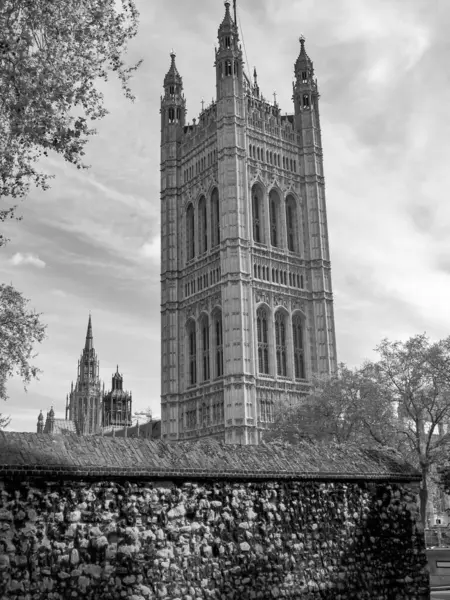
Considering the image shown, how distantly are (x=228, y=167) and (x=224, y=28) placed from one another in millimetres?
17545

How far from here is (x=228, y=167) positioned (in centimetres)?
7425

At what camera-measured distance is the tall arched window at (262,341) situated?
234 feet

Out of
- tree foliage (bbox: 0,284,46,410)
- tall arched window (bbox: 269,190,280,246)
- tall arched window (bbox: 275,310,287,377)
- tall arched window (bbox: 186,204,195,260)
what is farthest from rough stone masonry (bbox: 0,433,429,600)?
tall arched window (bbox: 186,204,195,260)

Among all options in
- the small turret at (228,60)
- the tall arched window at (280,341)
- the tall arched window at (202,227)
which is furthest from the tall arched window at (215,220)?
the small turret at (228,60)

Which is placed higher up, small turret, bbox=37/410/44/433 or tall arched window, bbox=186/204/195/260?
tall arched window, bbox=186/204/195/260

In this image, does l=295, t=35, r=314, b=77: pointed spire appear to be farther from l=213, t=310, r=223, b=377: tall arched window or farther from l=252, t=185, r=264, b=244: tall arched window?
l=213, t=310, r=223, b=377: tall arched window

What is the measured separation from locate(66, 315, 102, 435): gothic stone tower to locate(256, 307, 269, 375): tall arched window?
63.1 metres

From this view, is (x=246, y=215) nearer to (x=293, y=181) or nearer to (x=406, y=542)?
(x=293, y=181)

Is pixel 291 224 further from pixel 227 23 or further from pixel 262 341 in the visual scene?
pixel 227 23

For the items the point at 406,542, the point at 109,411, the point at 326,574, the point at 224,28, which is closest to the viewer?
the point at 326,574

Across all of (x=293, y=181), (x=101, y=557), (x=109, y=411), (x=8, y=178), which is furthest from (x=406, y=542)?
(x=109, y=411)

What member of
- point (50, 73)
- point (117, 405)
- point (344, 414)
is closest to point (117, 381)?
point (117, 405)

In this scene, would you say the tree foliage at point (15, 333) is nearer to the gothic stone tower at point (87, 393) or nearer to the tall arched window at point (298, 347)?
the tall arched window at point (298, 347)

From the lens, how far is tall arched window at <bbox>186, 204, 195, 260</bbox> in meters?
80.2
